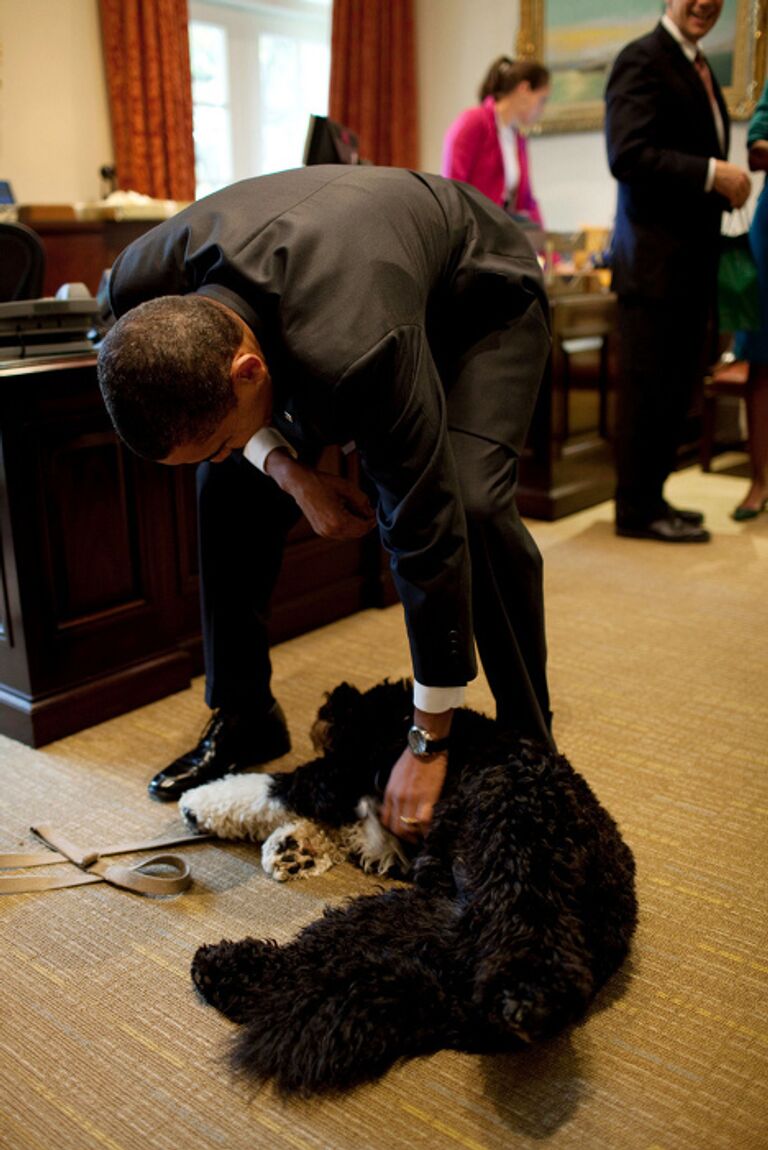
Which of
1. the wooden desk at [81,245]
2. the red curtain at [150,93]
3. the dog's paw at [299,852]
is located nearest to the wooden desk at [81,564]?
the dog's paw at [299,852]

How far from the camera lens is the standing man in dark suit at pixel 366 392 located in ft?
3.91

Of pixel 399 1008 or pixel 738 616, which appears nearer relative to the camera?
pixel 399 1008

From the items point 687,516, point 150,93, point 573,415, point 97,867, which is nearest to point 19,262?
point 97,867

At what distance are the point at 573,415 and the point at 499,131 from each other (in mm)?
1213

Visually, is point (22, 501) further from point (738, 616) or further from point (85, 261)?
point (85, 261)

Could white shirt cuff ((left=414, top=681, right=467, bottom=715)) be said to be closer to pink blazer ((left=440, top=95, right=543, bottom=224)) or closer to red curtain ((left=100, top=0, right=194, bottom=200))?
pink blazer ((left=440, top=95, right=543, bottom=224))

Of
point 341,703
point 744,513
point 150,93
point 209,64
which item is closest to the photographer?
point 341,703

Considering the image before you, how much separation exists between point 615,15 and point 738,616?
3.59m

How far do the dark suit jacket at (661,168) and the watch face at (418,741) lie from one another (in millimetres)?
2090

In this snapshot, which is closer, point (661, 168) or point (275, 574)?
point (275, 574)

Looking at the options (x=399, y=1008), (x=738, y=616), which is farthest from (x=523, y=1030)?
(x=738, y=616)

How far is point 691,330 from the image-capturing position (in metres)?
3.12

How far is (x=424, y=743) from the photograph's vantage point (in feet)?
4.52

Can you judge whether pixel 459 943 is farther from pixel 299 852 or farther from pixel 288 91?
pixel 288 91
